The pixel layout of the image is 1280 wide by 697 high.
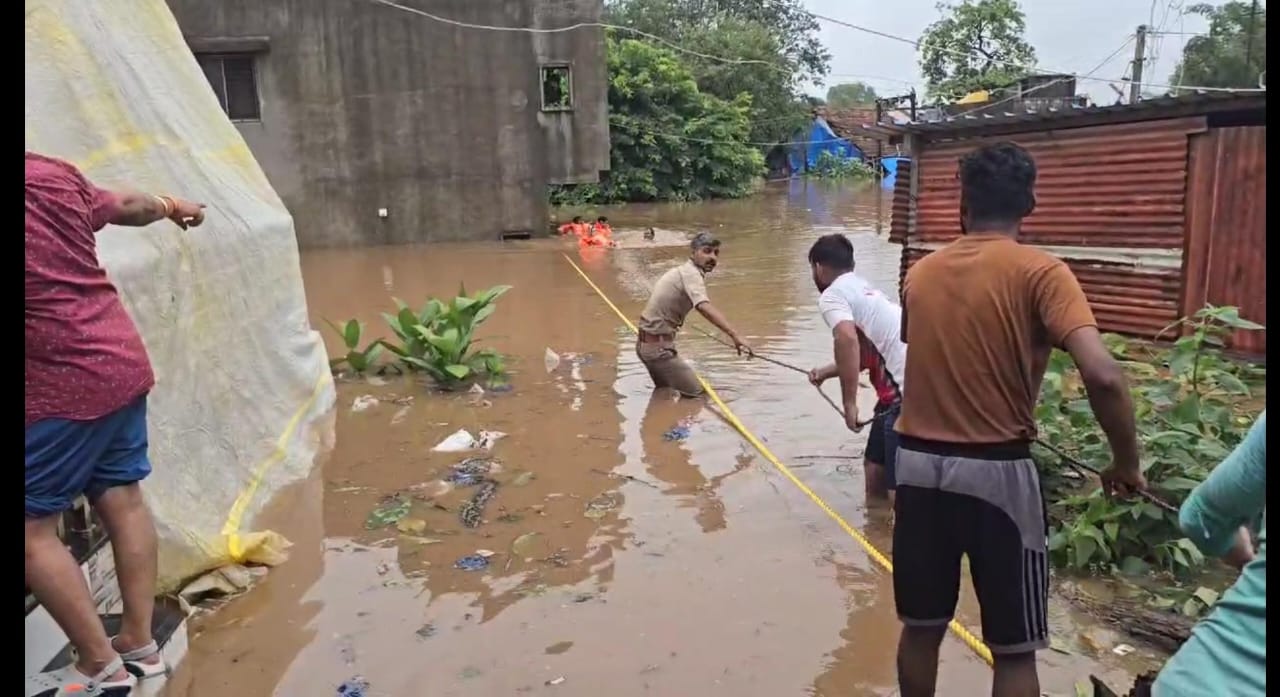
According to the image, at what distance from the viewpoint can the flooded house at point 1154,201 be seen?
8883 millimetres

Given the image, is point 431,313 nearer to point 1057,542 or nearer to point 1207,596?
point 1057,542

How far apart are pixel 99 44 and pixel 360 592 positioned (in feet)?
9.01

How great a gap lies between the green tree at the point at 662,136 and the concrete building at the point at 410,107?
1086 cm

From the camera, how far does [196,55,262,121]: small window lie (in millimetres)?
20031

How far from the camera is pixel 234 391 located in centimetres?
516

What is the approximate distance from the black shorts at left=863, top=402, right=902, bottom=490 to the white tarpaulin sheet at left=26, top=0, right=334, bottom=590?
3069 millimetres

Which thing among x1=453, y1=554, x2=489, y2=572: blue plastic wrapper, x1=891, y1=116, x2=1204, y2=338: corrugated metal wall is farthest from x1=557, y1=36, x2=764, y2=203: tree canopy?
x1=453, y1=554, x2=489, y2=572: blue plastic wrapper

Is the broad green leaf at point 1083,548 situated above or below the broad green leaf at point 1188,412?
below

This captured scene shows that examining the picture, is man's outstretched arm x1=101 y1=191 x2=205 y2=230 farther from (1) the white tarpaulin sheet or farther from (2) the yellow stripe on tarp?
(2) the yellow stripe on tarp

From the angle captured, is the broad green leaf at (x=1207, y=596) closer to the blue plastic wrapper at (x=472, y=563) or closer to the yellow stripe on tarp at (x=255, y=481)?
the blue plastic wrapper at (x=472, y=563)

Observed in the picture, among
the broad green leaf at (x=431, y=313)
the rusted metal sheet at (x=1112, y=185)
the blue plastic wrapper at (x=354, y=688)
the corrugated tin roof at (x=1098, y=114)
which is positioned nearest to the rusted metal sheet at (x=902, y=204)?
the corrugated tin roof at (x=1098, y=114)

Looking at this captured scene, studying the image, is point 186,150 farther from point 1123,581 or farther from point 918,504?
point 1123,581

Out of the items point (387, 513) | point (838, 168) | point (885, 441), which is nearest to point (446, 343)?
point (387, 513)

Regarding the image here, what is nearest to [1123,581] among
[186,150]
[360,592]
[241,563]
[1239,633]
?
[1239,633]
